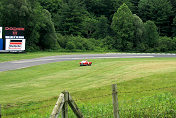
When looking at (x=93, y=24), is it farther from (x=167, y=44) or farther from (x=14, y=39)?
(x=14, y=39)

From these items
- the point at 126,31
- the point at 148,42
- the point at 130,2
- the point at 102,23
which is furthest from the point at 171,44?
the point at 130,2

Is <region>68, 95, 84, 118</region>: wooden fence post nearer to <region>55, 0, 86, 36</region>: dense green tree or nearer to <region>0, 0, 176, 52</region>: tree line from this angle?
<region>0, 0, 176, 52</region>: tree line

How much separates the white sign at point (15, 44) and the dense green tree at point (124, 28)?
36061mm

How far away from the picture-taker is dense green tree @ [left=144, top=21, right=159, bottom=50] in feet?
286

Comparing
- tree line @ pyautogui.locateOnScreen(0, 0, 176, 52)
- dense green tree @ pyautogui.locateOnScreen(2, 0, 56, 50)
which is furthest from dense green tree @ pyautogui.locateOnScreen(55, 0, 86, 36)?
dense green tree @ pyautogui.locateOnScreen(2, 0, 56, 50)

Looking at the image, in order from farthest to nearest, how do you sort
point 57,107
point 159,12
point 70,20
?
point 159,12 < point 70,20 < point 57,107

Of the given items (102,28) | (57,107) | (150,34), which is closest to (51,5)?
(102,28)

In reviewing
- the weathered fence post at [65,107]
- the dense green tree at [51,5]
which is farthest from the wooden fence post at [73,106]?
the dense green tree at [51,5]

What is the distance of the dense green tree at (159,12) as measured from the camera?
102000mm

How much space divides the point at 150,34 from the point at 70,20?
29298mm

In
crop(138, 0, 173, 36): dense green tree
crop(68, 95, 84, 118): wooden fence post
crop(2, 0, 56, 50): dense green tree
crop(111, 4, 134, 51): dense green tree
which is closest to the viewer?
crop(68, 95, 84, 118): wooden fence post

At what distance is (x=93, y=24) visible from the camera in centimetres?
10075

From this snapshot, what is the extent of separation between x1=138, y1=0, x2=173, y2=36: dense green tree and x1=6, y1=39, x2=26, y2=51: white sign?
60677mm

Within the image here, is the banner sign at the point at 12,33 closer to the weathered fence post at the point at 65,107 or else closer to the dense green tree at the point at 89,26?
the dense green tree at the point at 89,26
